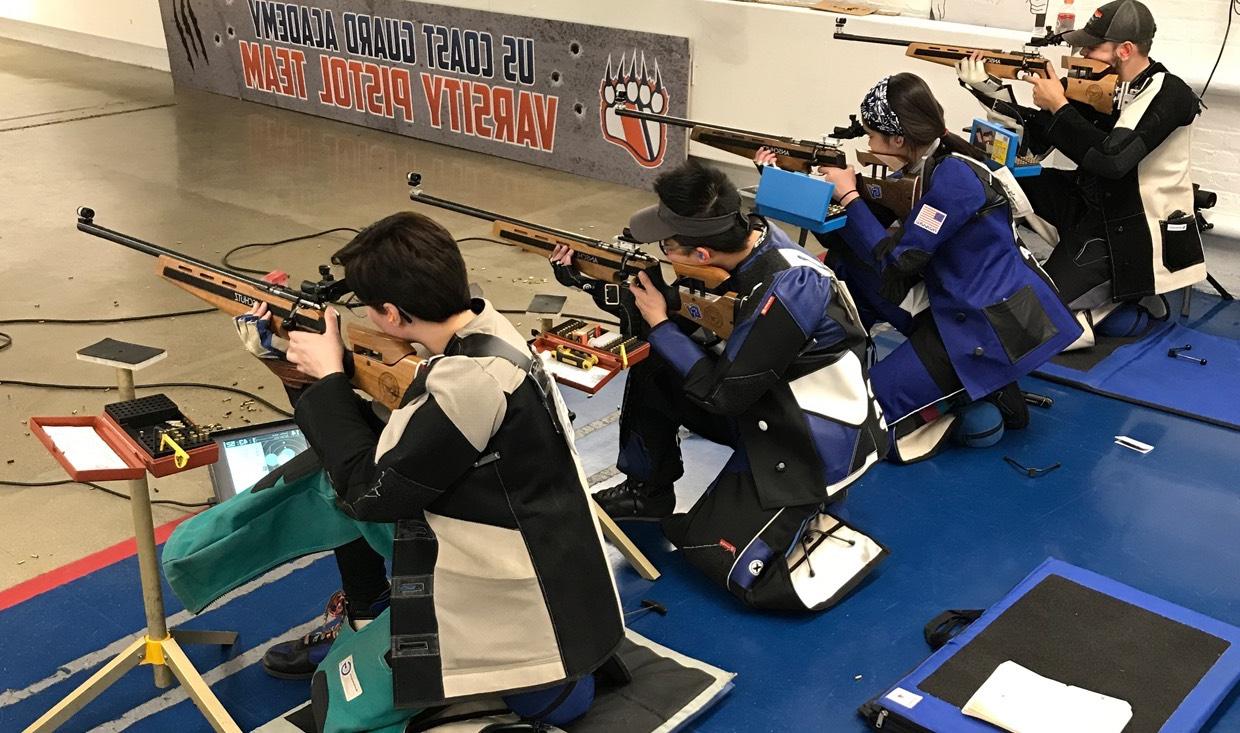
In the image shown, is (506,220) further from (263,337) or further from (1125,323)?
(1125,323)

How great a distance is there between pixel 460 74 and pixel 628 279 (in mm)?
6224

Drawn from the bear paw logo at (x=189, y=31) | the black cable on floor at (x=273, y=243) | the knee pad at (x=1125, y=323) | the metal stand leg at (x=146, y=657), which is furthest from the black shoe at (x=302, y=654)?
the bear paw logo at (x=189, y=31)

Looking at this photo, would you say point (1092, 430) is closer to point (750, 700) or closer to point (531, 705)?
point (750, 700)

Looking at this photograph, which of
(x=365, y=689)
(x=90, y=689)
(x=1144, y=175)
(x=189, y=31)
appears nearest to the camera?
(x=365, y=689)

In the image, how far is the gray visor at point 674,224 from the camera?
3.65m

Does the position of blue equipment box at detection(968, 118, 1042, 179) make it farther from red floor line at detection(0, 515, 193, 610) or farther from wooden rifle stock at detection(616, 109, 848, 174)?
red floor line at detection(0, 515, 193, 610)

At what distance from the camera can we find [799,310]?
3.60m

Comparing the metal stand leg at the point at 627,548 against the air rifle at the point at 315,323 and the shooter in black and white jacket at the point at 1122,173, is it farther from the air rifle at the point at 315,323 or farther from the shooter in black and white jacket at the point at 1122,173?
the shooter in black and white jacket at the point at 1122,173

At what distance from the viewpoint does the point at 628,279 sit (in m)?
3.89

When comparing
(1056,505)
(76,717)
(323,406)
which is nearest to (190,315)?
(76,717)

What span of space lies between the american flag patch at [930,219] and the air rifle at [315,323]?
2384 millimetres

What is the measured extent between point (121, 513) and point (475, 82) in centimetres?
588

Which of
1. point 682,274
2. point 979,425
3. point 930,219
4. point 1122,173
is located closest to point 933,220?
point 930,219

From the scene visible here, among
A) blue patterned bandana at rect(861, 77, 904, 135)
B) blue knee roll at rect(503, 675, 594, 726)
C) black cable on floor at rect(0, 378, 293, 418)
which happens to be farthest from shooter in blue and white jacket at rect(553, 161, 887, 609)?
black cable on floor at rect(0, 378, 293, 418)
